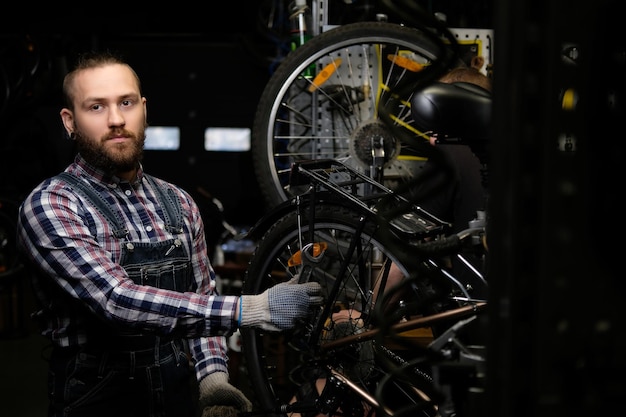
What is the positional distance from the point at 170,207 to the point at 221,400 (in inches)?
22.7

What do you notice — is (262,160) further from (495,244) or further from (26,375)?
(26,375)

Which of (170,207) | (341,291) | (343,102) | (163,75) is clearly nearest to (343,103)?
(343,102)

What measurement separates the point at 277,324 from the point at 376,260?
2.91 feet

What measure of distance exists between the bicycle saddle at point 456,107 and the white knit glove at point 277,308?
529 mm

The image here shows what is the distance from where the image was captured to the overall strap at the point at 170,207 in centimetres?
201

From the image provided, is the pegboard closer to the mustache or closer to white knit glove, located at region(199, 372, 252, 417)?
the mustache

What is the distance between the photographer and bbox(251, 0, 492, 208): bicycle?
272 cm

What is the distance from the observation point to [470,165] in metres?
2.96

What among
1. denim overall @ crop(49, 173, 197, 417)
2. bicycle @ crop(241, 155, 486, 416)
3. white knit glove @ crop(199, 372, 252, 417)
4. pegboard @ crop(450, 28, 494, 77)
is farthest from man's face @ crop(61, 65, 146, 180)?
pegboard @ crop(450, 28, 494, 77)

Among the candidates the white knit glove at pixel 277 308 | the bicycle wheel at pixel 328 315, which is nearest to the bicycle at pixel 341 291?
the bicycle wheel at pixel 328 315

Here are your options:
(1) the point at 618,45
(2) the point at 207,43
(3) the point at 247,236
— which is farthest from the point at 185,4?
(1) the point at 618,45

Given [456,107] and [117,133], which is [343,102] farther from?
[456,107]

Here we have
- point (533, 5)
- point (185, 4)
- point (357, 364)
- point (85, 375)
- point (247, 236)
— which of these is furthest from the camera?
point (185, 4)

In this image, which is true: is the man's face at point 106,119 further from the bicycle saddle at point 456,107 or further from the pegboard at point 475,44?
the pegboard at point 475,44
